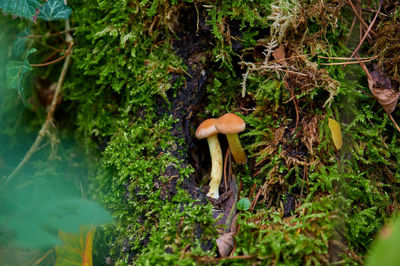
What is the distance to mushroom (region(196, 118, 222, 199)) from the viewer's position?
2.13 m

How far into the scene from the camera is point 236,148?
2.17m

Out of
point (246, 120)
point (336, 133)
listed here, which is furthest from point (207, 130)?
point (336, 133)

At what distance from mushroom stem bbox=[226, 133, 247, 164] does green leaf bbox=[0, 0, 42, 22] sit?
1580 millimetres

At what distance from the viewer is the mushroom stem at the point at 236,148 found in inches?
84.5

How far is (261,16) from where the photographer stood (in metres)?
2.17

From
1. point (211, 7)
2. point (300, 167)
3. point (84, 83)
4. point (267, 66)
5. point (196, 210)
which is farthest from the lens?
point (84, 83)

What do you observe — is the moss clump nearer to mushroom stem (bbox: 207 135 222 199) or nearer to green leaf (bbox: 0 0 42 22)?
mushroom stem (bbox: 207 135 222 199)

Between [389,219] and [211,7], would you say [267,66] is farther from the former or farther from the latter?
[389,219]

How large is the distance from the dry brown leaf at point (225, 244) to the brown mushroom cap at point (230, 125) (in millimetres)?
672

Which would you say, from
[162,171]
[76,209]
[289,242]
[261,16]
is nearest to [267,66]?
[261,16]

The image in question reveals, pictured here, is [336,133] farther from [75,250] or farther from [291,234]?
[75,250]

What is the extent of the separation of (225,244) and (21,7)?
2.01 meters

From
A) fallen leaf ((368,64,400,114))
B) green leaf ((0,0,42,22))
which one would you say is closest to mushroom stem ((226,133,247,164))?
fallen leaf ((368,64,400,114))

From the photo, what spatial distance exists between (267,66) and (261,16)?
41 centimetres
